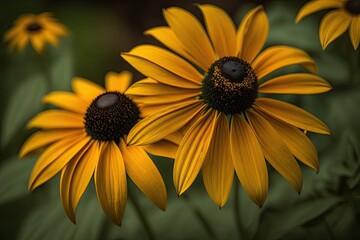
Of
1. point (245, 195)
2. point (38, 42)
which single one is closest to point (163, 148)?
point (245, 195)

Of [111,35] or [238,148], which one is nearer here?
[238,148]

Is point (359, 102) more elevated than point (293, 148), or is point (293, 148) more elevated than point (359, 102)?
point (293, 148)

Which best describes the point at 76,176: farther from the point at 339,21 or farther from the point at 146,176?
the point at 339,21

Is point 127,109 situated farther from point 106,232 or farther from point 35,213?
point 35,213

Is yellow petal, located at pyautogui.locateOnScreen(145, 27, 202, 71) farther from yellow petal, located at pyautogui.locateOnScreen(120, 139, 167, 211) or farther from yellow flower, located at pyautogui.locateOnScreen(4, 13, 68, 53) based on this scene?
yellow flower, located at pyautogui.locateOnScreen(4, 13, 68, 53)

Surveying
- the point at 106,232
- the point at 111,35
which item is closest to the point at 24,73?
the point at 111,35

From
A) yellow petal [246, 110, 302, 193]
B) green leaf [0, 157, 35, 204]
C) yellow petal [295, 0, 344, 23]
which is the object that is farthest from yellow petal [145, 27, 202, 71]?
green leaf [0, 157, 35, 204]

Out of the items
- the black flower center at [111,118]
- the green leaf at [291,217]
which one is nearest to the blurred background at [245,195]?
the green leaf at [291,217]

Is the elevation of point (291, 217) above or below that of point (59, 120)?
below
